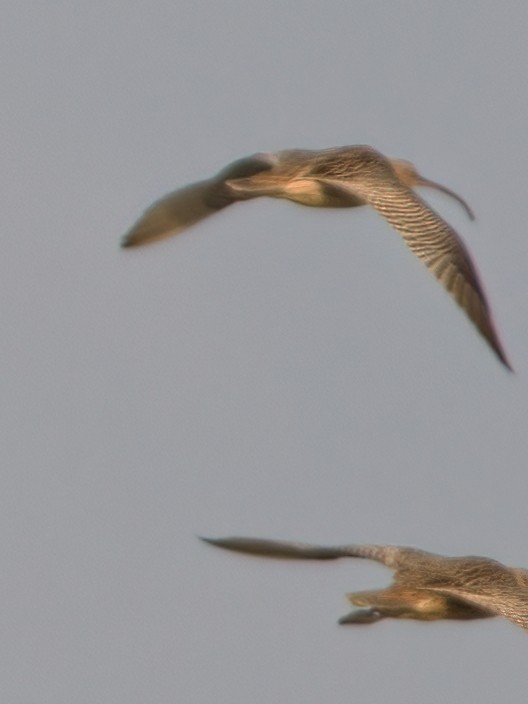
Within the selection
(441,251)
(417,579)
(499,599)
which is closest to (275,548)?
(417,579)

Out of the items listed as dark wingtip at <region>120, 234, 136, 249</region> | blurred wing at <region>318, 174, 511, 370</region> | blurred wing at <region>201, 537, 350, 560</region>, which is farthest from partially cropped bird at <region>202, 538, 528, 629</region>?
dark wingtip at <region>120, 234, 136, 249</region>

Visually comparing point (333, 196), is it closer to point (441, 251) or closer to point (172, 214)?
point (172, 214)

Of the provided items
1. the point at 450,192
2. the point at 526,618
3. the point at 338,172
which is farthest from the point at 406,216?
the point at 450,192

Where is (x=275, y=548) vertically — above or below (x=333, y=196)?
below

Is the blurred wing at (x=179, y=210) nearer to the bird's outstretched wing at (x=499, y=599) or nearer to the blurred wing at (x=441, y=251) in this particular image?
the blurred wing at (x=441, y=251)

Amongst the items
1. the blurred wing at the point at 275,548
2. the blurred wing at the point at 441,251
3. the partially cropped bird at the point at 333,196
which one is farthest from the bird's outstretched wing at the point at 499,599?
the partially cropped bird at the point at 333,196

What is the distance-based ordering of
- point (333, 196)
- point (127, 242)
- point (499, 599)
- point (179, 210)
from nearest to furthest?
point (499, 599) < point (333, 196) < point (127, 242) < point (179, 210)

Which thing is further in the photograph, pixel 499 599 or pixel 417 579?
pixel 417 579
